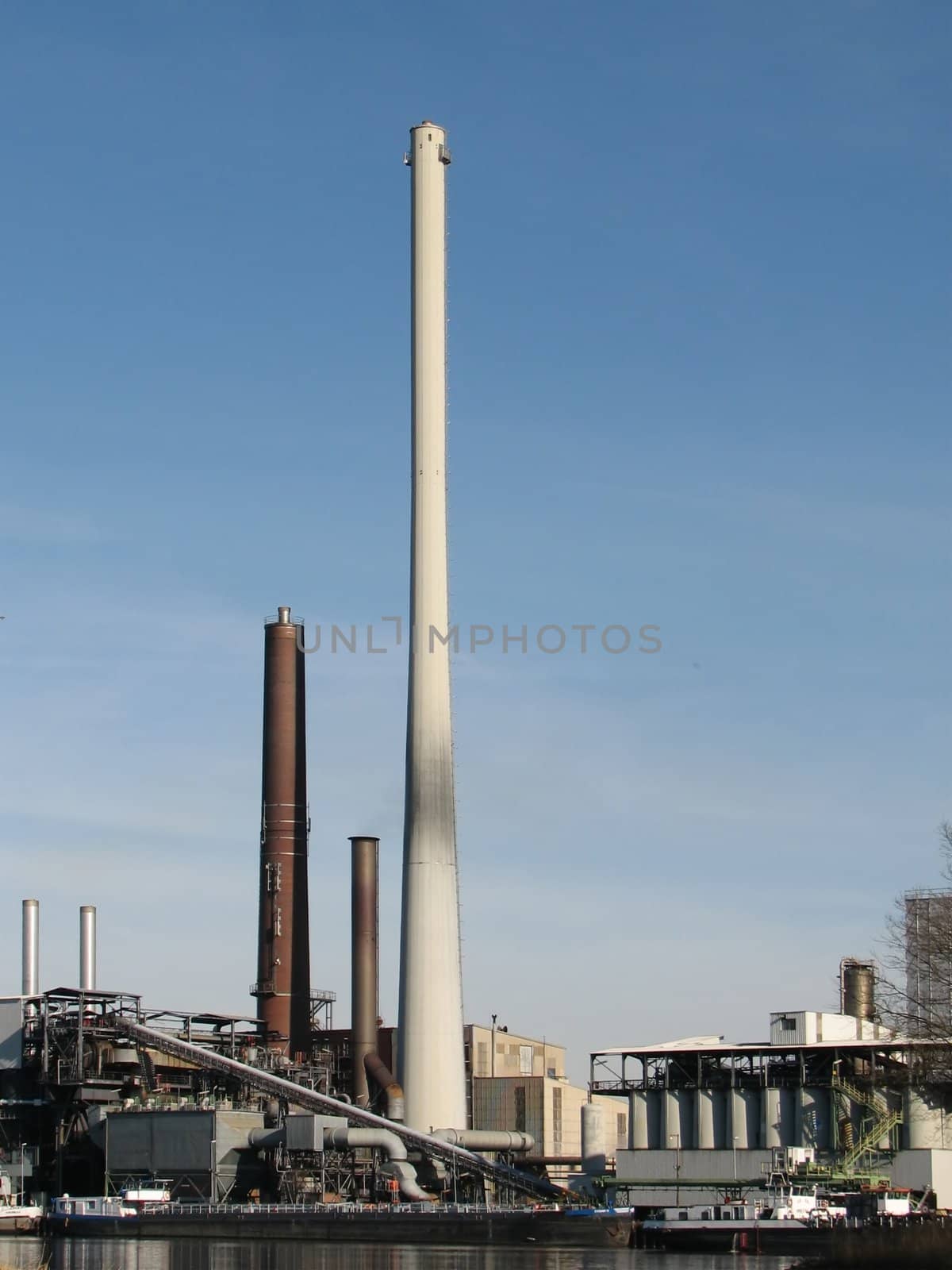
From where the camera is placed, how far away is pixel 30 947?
117m

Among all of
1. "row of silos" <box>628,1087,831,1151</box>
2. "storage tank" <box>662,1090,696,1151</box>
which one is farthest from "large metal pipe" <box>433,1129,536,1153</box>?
"storage tank" <box>662,1090,696,1151</box>

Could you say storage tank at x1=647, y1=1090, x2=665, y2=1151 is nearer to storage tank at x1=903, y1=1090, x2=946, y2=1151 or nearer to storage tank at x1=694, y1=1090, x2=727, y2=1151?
storage tank at x1=694, y1=1090, x2=727, y2=1151

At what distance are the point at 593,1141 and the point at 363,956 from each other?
18.1 meters

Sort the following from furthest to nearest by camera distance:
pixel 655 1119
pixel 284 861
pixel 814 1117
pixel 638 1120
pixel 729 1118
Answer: pixel 284 861 → pixel 638 1120 → pixel 655 1119 → pixel 729 1118 → pixel 814 1117

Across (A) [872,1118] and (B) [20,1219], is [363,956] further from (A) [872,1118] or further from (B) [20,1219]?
(A) [872,1118]

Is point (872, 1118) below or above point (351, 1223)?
above

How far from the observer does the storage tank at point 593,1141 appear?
337ft

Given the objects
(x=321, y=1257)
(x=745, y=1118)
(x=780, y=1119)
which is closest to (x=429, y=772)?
(x=745, y=1118)

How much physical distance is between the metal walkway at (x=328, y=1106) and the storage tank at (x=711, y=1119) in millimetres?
7920

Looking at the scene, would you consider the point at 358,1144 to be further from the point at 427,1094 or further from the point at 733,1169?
the point at 733,1169

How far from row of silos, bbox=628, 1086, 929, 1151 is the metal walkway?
20.7 ft

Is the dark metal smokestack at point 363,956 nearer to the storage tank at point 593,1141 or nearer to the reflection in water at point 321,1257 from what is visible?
the storage tank at point 593,1141

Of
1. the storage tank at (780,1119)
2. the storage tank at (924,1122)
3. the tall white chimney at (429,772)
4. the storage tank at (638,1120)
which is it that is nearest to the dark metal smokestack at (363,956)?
the tall white chimney at (429,772)

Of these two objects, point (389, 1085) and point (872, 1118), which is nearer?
point (872, 1118)
